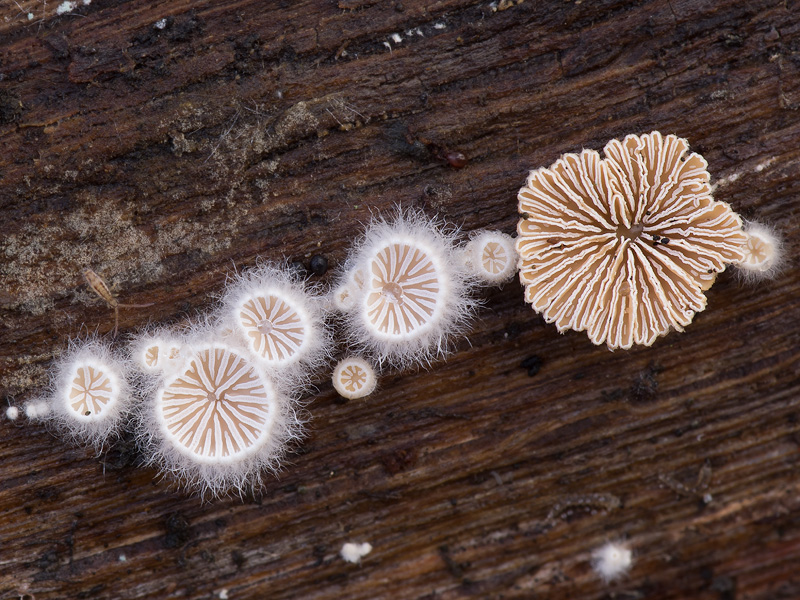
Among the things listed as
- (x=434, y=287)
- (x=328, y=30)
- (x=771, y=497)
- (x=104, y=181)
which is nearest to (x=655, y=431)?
(x=771, y=497)

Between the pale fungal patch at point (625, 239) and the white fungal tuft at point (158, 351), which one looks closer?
the pale fungal patch at point (625, 239)

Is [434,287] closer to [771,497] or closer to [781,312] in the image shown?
[781,312]

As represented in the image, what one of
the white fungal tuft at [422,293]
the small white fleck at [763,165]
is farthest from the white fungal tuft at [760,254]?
the white fungal tuft at [422,293]

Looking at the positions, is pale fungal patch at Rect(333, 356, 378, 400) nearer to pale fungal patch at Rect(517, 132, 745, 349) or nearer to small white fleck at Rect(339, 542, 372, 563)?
small white fleck at Rect(339, 542, 372, 563)

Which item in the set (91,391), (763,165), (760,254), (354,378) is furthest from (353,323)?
(763,165)

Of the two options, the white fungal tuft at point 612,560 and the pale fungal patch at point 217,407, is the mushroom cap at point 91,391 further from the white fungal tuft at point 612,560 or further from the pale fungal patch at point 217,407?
the white fungal tuft at point 612,560

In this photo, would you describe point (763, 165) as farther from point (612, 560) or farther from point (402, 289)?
point (612, 560)
